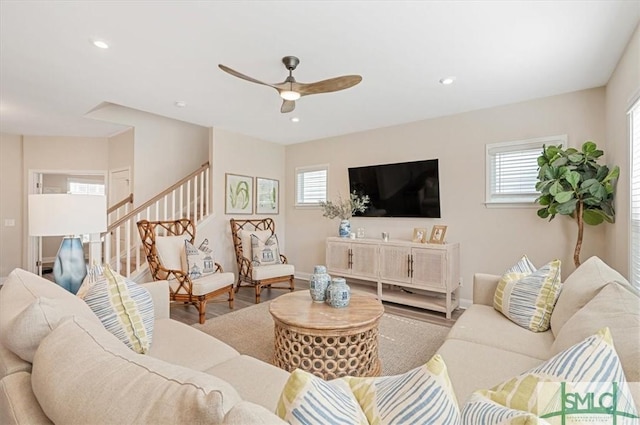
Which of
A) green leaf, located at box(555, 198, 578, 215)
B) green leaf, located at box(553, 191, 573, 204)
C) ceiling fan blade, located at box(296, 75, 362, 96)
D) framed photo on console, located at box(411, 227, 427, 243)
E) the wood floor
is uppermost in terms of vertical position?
ceiling fan blade, located at box(296, 75, 362, 96)

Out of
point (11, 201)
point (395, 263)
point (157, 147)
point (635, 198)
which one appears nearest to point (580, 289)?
point (635, 198)

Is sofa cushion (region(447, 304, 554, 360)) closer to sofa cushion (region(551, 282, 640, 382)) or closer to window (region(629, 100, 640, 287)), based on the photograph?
sofa cushion (region(551, 282, 640, 382))

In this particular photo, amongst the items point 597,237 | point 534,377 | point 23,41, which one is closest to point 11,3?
point 23,41

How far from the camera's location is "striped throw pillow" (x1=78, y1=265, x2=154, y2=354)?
1.52m

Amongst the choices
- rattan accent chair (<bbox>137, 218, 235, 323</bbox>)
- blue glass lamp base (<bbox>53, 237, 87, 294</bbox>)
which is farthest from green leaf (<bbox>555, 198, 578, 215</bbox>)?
blue glass lamp base (<bbox>53, 237, 87, 294</bbox>)

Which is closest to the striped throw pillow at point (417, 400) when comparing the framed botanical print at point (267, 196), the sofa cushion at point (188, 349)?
the sofa cushion at point (188, 349)

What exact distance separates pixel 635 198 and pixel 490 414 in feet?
8.54

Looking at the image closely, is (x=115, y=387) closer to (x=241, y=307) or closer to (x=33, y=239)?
(x=241, y=307)

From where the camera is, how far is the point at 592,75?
2.89m

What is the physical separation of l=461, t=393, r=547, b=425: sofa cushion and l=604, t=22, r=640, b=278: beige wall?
2.56 m

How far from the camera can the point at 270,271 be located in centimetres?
439

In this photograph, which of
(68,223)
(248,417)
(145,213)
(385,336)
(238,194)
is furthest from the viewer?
(238,194)

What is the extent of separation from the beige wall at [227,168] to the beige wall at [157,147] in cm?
116

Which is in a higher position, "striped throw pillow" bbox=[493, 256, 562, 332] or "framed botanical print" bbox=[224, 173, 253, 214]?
"framed botanical print" bbox=[224, 173, 253, 214]
